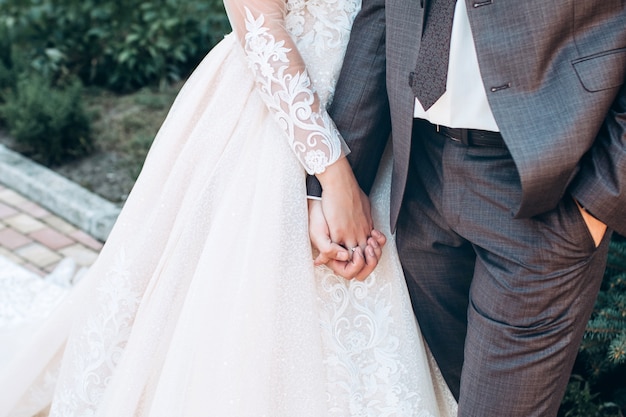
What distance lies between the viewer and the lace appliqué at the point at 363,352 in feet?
6.14

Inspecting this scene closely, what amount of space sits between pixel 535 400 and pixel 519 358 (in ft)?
0.36

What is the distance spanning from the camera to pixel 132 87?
5383 millimetres

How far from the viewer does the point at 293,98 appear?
189 centimetres

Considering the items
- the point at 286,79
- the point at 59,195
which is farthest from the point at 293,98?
the point at 59,195

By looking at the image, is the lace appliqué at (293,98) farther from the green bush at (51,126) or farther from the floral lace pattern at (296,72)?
the green bush at (51,126)

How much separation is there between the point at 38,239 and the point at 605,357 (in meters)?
2.62

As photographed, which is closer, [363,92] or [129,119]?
[363,92]

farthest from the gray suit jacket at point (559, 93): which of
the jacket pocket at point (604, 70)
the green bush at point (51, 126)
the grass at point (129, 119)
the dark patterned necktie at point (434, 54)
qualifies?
the green bush at point (51, 126)

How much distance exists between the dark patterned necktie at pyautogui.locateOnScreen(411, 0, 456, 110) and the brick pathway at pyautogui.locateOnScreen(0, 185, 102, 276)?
7.47 feet

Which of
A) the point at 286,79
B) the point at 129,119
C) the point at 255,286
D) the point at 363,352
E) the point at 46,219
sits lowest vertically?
the point at 46,219

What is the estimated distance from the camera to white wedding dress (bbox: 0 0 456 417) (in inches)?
71.9

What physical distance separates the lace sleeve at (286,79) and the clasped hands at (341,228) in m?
0.05

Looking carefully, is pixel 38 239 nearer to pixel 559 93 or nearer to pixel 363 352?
pixel 363 352

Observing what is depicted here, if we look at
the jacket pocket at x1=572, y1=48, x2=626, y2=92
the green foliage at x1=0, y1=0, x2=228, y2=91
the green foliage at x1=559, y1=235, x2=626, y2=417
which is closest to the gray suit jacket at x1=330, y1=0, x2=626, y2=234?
the jacket pocket at x1=572, y1=48, x2=626, y2=92
